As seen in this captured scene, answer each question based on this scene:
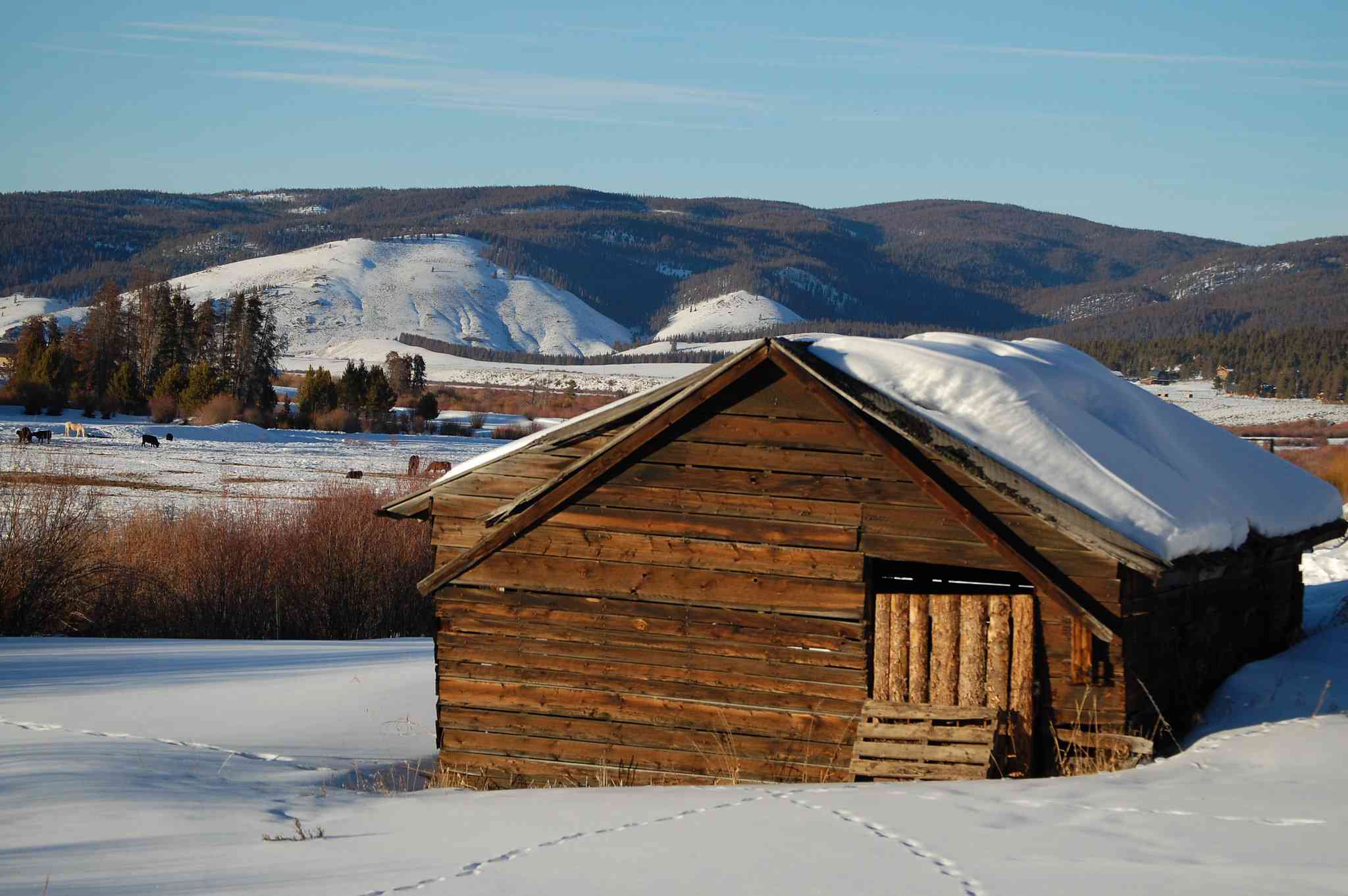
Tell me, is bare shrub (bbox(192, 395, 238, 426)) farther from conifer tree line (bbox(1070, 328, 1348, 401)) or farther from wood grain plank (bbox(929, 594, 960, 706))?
wood grain plank (bbox(929, 594, 960, 706))

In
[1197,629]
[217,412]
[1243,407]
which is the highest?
[1243,407]

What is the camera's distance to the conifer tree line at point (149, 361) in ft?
210

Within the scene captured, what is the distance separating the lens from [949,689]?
9984 mm

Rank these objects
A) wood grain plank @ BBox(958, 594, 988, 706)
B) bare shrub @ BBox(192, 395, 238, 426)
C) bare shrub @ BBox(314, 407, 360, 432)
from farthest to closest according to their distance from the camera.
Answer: bare shrub @ BBox(314, 407, 360, 432) < bare shrub @ BBox(192, 395, 238, 426) < wood grain plank @ BBox(958, 594, 988, 706)

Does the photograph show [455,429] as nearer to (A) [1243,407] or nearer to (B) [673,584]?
(A) [1243,407]

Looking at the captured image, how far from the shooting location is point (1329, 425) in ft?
194

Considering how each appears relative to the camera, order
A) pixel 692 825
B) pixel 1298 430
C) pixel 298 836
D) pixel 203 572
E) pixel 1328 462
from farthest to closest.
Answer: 1. pixel 1298 430
2. pixel 1328 462
3. pixel 203 572
4. pixel 298 836
5. pixel 692 825

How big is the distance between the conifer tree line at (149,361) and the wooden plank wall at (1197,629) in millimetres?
56471

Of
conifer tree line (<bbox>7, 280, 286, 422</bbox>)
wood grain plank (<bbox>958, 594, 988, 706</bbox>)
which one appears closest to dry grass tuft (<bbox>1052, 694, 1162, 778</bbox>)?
wood grain plank (<bbox>958, 594, 988, 706</bbox>)

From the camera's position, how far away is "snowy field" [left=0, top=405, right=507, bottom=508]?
32906 mm

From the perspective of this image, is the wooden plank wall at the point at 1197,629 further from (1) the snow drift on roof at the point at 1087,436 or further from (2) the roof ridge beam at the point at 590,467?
(2) the roof ridge beam at the point at 590,467

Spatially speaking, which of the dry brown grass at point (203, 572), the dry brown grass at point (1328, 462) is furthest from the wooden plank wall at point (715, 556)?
the dry brown grass at point (1328, 462)

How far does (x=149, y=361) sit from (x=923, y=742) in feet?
254

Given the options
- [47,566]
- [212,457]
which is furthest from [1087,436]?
[212,457]
